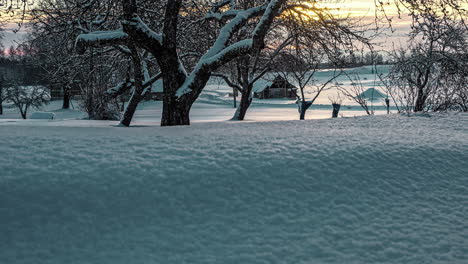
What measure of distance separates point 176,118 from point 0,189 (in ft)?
20.6

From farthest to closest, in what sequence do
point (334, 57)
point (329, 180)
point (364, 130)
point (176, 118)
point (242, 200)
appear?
point (334, 57) → point (176, 118) → point (364, 130) → point (329, 180) → point (242, 200)

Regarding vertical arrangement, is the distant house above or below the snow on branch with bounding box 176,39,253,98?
above

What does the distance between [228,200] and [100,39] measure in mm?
6820

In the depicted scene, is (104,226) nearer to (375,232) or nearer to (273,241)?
(273,241)

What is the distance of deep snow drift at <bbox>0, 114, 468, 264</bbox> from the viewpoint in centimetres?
239

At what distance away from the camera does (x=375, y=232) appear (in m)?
2.64

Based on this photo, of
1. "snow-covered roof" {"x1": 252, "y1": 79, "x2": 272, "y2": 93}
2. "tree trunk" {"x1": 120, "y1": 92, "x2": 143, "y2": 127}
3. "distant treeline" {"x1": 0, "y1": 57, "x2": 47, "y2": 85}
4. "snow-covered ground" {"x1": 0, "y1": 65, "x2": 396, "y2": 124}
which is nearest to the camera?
"tree trunk" {"x1": 120, "y1": 92, "x2": 143, "y2": 127}

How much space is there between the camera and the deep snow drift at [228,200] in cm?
239

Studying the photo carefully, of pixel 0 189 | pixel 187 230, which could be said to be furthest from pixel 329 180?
pixel 0 189

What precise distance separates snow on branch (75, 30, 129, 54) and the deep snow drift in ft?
16.6

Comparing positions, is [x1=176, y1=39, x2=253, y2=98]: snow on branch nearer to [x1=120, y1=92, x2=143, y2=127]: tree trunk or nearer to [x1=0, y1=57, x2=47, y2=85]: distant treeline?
[x1=120, y1=92, x2=143, y2=127]: tree trunk

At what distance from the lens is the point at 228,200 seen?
2.83m

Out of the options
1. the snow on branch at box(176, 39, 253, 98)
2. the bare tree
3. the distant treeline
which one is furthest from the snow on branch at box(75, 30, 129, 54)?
the distant treeline

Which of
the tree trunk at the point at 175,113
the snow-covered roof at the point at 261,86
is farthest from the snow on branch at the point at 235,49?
the snow-covered roof at the point at 261,86
